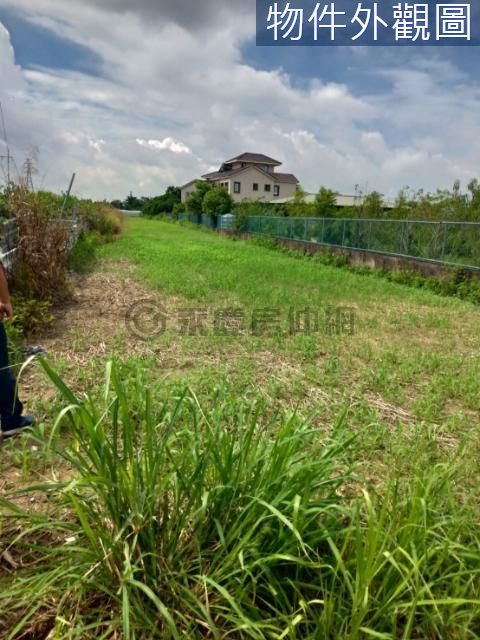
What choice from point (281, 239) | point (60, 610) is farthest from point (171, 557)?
point (281, 239)

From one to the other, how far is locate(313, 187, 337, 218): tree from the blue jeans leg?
21734 millimetres

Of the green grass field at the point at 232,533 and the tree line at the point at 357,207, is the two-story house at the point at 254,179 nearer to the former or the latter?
the tree line at the point at 357,207

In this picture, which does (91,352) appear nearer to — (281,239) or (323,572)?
(323,572)

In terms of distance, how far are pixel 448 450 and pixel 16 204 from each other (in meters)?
5.66

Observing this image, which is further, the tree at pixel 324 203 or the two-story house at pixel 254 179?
the two-story house at pixel 254 179

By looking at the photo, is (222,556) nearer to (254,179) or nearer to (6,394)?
(6,394)

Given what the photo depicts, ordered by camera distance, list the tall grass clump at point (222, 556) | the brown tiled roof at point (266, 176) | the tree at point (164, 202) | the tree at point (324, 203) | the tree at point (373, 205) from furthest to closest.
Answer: the tree at point (164, 202) < the brown tiled roof at point (266, 176) < the tree at point (324, 203) < the tree at point (373, 205) < the tall grass clump at point (222, 556)

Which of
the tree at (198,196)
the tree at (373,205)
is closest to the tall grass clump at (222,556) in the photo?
the tree at (373,205)

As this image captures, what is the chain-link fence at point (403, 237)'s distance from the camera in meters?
9.13

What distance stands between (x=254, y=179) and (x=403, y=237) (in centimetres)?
4094

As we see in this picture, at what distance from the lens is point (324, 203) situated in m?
23.4

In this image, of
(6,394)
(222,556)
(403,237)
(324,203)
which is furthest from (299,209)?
(222,556)

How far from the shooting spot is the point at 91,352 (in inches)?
166

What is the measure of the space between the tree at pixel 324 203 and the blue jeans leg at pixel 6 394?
21.7m
